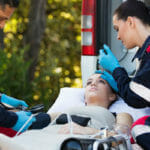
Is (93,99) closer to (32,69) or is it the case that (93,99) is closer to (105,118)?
(105,118)

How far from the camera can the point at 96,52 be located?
5.05 meters

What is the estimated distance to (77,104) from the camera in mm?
4539

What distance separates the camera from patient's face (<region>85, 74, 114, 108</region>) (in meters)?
4.33

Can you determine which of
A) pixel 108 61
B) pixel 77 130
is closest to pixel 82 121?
pixel 77 130

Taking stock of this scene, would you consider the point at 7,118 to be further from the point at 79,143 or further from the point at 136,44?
the point at 136,44

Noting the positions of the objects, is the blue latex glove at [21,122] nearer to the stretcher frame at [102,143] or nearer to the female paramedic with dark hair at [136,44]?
the stretcher frame at [102,143]

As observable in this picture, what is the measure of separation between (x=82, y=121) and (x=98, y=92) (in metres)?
0.90

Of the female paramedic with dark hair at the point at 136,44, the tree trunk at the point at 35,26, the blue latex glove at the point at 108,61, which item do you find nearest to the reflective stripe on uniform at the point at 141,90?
the female paramedic with dark hair at the point at 136,44

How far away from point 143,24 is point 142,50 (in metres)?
0.21

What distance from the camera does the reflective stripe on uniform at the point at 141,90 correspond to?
10.9 feet

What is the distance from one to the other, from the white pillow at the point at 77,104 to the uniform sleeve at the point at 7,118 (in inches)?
45.1

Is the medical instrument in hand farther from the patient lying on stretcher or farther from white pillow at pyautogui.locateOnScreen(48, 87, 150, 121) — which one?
white pillow at pyautogui.locateOnScreen(48, 87, 150, 121)

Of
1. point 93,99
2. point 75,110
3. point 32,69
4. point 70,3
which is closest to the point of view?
point 75,110

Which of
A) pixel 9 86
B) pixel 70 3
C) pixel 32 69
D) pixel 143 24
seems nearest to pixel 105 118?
pixel 143 24
